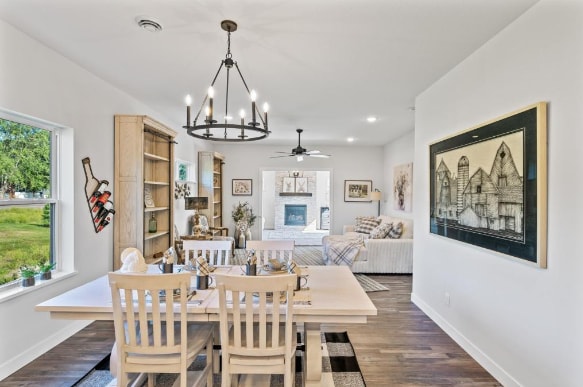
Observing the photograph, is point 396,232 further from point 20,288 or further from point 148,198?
point 20,288

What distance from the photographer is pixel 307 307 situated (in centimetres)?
189

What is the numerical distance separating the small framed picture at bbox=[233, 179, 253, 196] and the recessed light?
597 centimetres

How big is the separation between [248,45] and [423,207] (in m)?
2.68

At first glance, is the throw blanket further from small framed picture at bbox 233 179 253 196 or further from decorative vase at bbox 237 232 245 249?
small framed picture at bbox 233 179 253 196

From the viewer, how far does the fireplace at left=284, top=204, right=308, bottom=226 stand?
40.1 ft

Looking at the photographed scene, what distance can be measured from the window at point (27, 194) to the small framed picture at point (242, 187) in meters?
5.29

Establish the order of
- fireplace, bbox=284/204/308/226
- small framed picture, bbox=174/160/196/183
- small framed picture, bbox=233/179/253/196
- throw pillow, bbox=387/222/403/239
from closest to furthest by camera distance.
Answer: throw pillow, bbox=387/222/403/239
small framed picture, bbox=174/160/196/183
small framed picture, bbox=233/179/253/196
fireplace, bbox=284/204/308/226

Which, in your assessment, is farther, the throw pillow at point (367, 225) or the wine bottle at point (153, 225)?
the throw pillow at point (367, 225)

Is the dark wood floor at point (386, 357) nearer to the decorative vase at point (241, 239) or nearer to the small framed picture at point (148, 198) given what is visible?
the small framed picture at point (148, 198)

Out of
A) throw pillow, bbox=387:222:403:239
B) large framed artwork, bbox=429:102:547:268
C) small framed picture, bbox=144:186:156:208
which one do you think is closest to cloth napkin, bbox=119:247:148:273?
small framed picture, bbox=144:186:156:208

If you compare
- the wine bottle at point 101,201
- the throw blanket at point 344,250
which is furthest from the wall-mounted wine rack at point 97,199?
the throw blanket at point 344,250

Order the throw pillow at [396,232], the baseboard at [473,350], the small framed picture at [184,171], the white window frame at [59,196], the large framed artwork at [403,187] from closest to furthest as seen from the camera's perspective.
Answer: the baseboard at [473,350] < the white window frame at [59,196] < the throw pillow at [396,232] < the small framed picture at [184,171] < the large framed artwork at [403,187]

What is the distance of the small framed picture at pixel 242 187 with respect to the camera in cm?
826

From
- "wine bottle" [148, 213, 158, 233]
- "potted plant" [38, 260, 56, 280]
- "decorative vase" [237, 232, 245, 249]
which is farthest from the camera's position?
"decorative vase" [237, 232, 245, 249]
